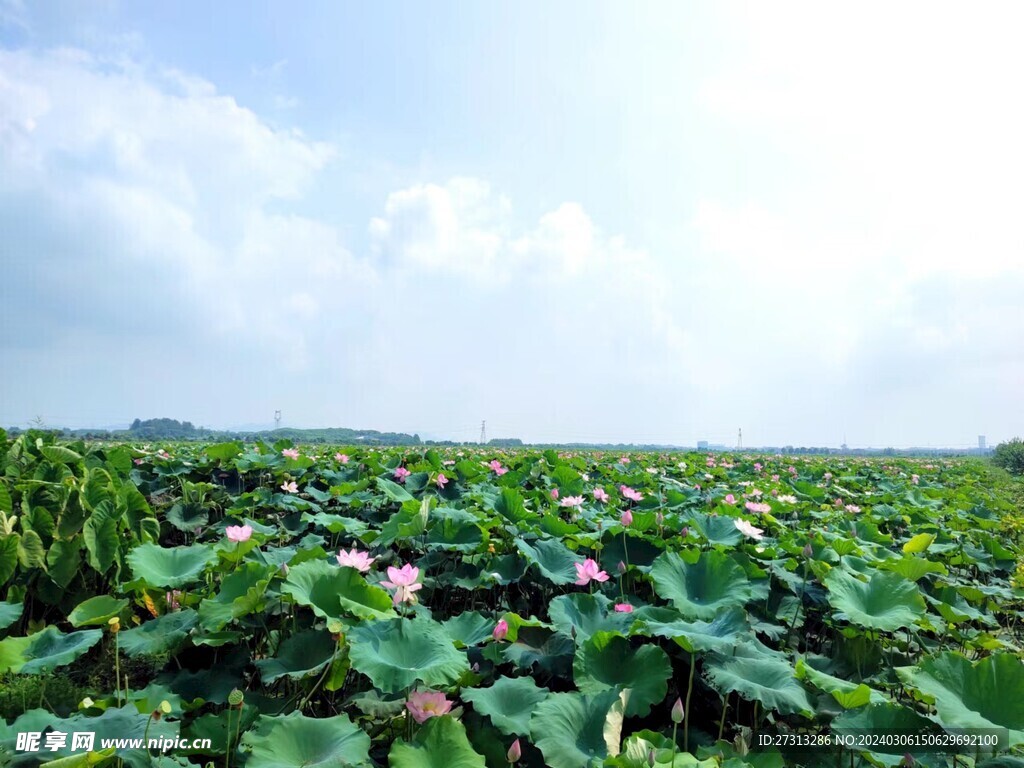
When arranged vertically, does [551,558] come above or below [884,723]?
above

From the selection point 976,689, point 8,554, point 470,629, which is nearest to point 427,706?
point 470,629

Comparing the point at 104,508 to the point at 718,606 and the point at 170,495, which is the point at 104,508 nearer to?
the point at 170,495

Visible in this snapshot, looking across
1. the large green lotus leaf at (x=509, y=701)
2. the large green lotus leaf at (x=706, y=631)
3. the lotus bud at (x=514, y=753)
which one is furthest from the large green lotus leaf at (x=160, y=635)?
the large green lotus leaf at (x=706, y=631)

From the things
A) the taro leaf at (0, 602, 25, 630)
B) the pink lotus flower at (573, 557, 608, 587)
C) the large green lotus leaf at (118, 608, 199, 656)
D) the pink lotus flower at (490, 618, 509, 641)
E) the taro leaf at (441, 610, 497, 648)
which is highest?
the pink lotus flower at (573, 557, 608, 587)

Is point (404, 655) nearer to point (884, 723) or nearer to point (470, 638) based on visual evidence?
point (470, 638)

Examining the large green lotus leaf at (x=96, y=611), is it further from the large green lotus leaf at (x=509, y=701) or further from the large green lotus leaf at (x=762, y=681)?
the large green lotus leaf at (x=762, y=681)

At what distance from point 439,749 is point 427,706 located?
0.40ft

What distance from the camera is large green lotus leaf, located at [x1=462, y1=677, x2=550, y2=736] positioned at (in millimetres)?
1561

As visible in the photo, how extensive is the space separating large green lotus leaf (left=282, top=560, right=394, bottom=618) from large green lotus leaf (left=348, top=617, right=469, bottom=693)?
0.16 m

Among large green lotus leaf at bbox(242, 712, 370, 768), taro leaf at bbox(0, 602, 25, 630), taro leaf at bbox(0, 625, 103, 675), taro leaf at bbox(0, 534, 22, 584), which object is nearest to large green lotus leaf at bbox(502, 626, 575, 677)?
large green lotus leaf at bbox(242, 712, 370, 768)

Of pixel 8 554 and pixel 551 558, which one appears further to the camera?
pixel 551 558

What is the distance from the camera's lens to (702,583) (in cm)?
230

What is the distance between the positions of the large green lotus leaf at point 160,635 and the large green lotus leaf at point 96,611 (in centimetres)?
8

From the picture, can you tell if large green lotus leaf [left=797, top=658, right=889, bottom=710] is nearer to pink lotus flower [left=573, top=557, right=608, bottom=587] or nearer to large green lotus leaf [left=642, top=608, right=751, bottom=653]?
large green lotus leaf [left=642, top=608, right=751, bottom=653]
